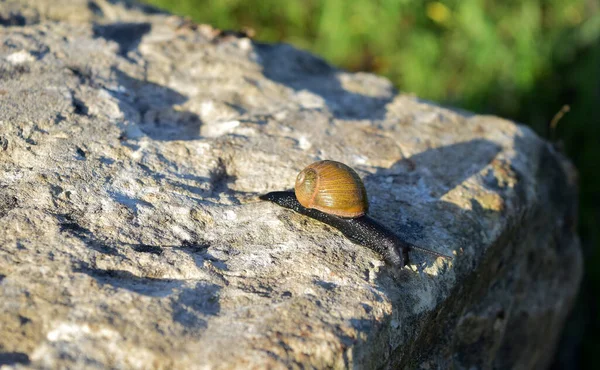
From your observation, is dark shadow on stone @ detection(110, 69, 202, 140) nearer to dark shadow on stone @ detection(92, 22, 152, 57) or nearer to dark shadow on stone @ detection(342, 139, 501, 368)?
dark shadow on stone @ detection(92, 22, 152, 57)

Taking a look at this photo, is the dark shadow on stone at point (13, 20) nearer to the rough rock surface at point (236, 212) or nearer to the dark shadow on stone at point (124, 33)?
the rough rock surface at point (236, 212)

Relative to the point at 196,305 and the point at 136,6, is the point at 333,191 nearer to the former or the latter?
the point at 196,305

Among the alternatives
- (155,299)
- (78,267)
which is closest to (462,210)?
(155,299)

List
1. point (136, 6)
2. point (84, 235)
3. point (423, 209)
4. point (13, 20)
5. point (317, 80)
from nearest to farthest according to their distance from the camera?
point (84, 235), point (423, 209), point (13, 20), point (317, 80), point (136, 6)

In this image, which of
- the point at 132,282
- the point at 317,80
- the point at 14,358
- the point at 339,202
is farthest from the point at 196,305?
the point at 317,80

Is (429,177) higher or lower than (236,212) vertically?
higher

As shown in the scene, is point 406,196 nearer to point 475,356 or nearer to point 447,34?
point 475,356
